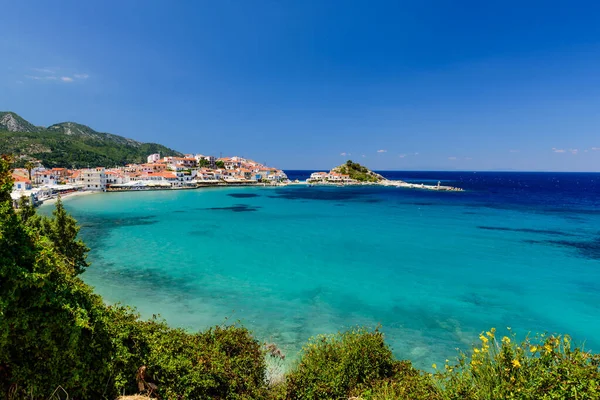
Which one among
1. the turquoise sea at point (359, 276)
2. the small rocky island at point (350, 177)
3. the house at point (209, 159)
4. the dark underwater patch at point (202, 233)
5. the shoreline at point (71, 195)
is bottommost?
the turquoise sea at point (359, 276)

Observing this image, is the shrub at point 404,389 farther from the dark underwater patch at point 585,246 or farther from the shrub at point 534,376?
the dark underwater patch at point 585,246

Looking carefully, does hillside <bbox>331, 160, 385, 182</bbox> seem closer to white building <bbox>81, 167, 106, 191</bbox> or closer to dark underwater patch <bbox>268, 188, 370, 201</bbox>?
dark underwater patch <bbox>268, 188, 370, 201</bbox>

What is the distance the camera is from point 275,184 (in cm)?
11819

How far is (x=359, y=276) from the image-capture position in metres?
22.5

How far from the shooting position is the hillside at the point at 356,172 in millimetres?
137875

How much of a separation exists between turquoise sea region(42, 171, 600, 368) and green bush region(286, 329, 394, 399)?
4448 millimetres

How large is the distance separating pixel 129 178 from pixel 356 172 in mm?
95691

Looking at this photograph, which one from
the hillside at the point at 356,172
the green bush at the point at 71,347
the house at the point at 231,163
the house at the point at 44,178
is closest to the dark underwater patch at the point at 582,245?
the green bush at the point at 71,347

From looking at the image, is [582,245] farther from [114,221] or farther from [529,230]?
[114,221]

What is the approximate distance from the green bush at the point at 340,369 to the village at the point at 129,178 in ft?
217

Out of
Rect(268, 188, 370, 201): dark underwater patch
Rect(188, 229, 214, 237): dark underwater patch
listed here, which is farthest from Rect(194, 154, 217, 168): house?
Rect(188, 229, 214, 237): dark underwater patch

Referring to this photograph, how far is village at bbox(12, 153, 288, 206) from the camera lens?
6969 cm

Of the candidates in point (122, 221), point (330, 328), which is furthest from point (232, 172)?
point (330, 328)

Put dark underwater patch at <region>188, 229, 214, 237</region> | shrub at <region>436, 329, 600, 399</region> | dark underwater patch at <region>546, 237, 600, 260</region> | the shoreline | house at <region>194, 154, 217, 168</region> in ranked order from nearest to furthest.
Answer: shrub at <region>436, 329, 600, 399</region>
dark underwater patch at <region>546, 237, 600, 260</region>
dark underwater patch at <region>188, 229, 214, 237</region>
the shoreline
house at <region>194, 154, 217, 168</region>
